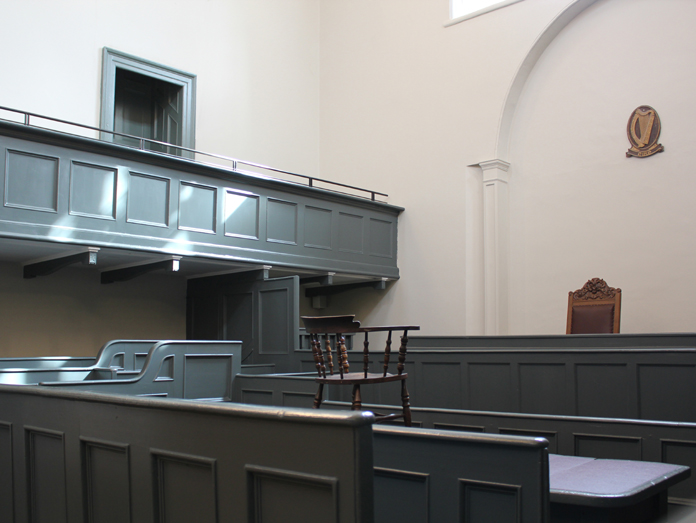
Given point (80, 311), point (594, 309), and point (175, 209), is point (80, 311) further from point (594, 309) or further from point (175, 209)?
point (594, 309)

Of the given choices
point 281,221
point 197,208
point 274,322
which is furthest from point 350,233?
point 197,208

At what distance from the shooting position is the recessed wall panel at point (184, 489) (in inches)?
67.1

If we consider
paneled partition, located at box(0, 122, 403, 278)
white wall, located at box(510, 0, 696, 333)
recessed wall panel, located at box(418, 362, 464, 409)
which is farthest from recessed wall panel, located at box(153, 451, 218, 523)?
white wall, located at box(510, 0, 696, 333)

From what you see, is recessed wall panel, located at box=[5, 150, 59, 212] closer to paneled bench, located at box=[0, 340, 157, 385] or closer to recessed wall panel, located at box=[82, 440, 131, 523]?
paneled bench, located at box=[0, 340, 157, 385]

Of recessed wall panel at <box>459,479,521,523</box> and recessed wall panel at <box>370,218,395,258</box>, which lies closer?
recessed wall panel at <box>459,479,521,523</box>

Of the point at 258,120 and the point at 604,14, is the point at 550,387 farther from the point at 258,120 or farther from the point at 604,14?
the point at 258,120

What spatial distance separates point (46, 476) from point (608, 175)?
28.5 feet

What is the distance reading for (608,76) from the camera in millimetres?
9414

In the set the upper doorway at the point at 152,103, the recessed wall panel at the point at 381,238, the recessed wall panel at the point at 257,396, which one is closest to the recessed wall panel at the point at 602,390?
the recessed wall panel at the point at 257,396

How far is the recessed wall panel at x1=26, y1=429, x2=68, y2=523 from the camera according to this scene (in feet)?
7.39

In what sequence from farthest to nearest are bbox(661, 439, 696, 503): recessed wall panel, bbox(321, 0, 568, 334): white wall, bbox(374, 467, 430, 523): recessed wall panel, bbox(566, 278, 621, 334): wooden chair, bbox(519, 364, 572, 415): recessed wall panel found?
bbox(321, 0, 568, 334): white wall, bbox(566, 278, 621, 334): wooden chair, bbox(519, 364, 572, 415): recessed wall panel, bbox(661, 439, 696, 503): recessed wall panel, bbox(374, 467, 430, 523): recessed wall panel

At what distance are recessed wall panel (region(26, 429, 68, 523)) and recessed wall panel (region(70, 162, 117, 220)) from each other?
5.75 m

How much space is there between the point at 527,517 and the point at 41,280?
29.7 ft

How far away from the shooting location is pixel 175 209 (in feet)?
28.2
